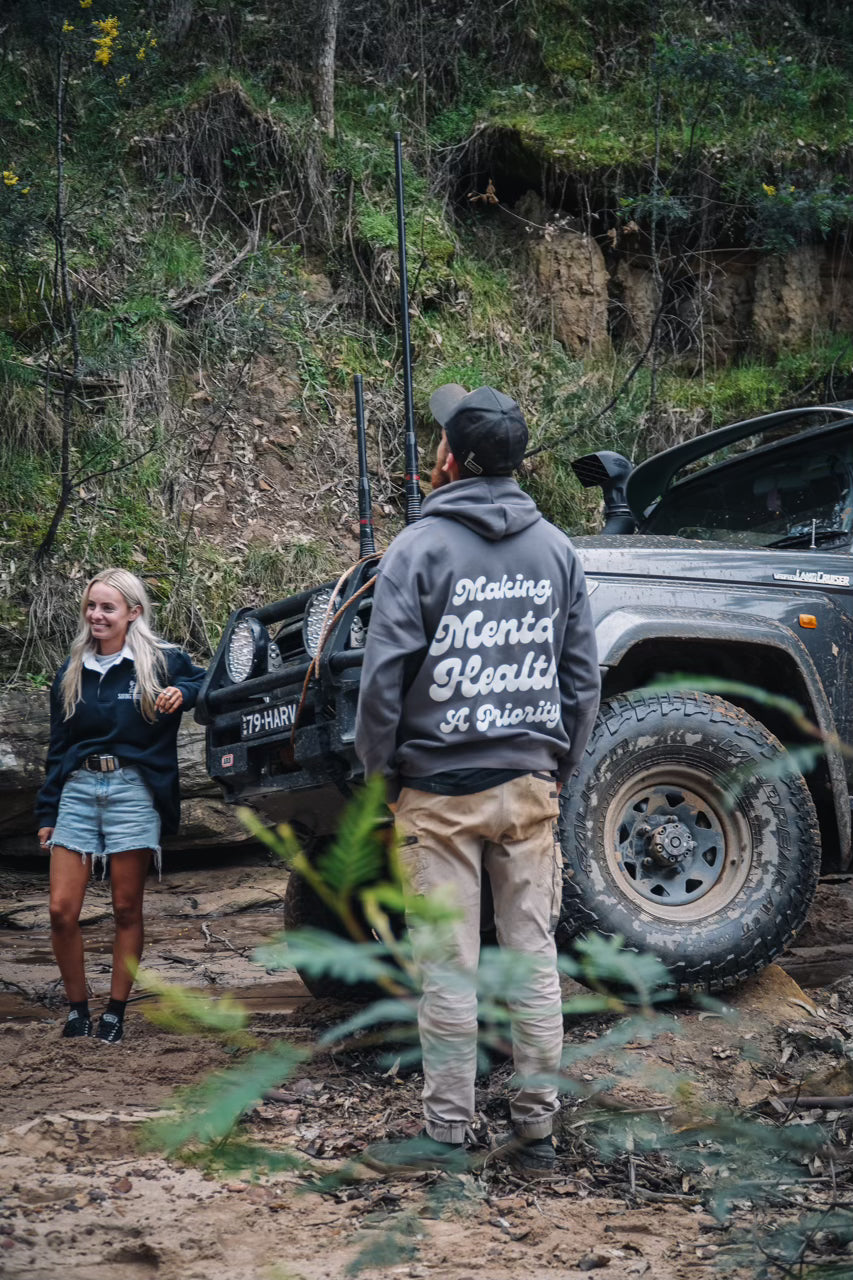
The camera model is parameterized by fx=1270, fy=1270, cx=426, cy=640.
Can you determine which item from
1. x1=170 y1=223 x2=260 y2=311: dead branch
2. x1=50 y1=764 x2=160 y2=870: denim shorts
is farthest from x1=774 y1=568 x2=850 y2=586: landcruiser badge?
x1=170 y1=223 x2=260 y2=311: dead branch

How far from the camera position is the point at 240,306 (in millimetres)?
10711

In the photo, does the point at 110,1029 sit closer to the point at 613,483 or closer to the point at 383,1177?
the point at 383,1177

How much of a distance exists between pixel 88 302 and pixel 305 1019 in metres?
7.11

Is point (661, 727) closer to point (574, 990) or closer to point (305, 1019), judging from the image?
point (574, 990)

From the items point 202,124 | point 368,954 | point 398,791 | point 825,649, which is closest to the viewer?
point 368,954

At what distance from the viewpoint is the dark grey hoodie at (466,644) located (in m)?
3.31

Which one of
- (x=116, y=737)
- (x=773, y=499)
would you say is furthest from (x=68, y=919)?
(x=773, y=499)

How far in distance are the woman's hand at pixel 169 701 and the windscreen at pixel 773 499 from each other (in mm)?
2292

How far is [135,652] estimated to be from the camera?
5.01m

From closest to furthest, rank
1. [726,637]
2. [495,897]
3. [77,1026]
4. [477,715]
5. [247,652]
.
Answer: [477,715]
[495,897]
[726,637]
[247,652]
[77,1026]

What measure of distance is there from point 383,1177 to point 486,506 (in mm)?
1727

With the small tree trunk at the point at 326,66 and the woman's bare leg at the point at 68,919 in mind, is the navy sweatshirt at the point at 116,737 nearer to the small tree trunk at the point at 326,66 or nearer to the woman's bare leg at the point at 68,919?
the woman's bare leg at the point at 68,919

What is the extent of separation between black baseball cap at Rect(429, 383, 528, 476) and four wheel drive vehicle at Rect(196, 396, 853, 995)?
30.9 inches

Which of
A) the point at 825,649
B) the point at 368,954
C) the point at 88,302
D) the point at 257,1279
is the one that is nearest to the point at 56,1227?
the point at 257,1279
